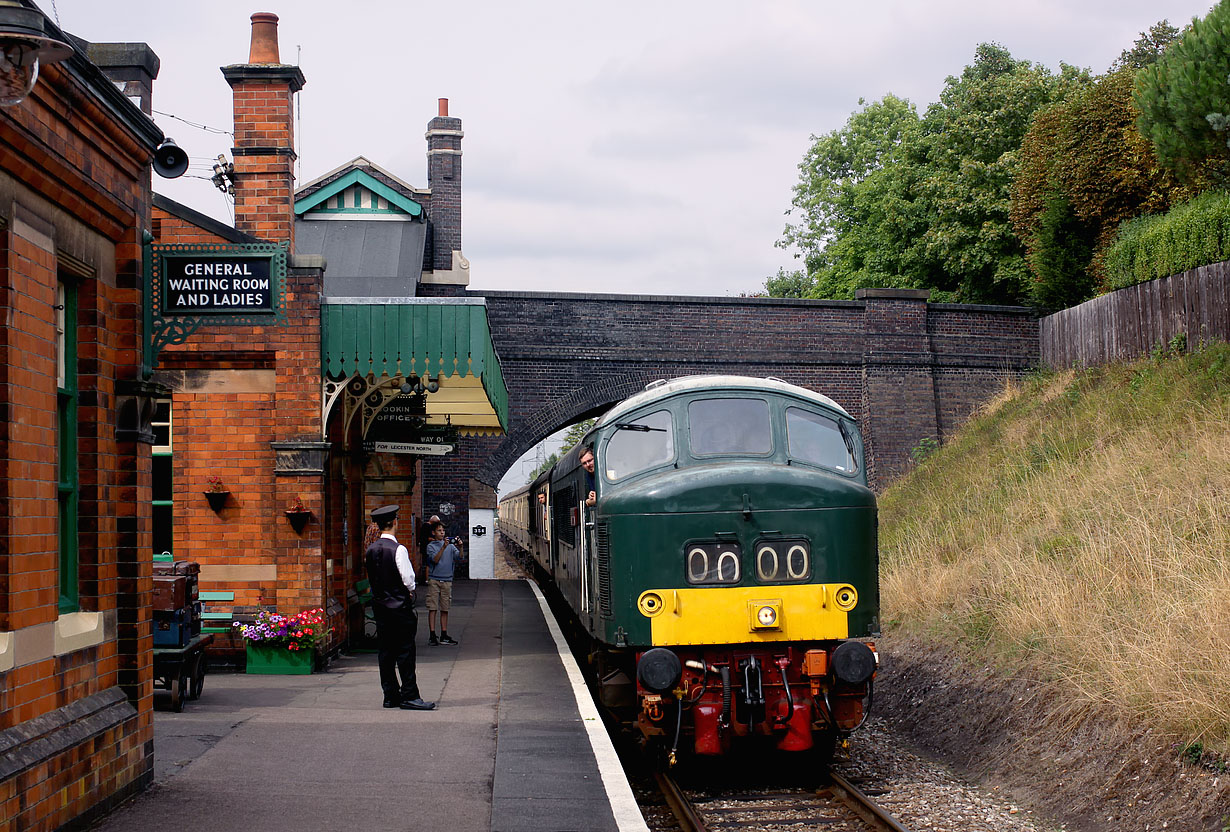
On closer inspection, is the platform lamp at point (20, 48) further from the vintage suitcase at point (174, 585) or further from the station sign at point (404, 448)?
the station sign at point (404, 448)

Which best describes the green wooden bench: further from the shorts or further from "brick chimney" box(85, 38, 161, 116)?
"brick chimney" box(85, 38, 161, 116)

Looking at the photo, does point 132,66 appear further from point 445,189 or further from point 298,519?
point 445,189

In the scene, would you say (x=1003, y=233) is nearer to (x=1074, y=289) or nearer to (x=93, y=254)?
(x=1074, y=289)

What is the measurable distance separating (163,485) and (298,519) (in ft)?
5.65

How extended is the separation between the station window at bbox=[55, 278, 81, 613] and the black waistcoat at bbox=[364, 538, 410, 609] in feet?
12.8

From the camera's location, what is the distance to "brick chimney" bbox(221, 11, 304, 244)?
12.9 m

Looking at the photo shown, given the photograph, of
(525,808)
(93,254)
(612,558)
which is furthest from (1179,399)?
(93,254)

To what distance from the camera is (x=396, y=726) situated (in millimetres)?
9375

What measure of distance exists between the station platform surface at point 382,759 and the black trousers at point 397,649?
201 mm

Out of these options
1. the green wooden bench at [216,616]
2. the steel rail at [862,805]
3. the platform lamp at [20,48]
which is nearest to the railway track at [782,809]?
the steel rail at [862,805]

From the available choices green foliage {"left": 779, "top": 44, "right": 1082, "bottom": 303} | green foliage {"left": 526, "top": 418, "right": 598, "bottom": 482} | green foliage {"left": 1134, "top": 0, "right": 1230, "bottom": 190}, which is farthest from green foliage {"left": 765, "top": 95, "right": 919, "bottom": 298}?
green foliage {"left": 1134, "top": 0, "right": 1230, "bottom": 190}

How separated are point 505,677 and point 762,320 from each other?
1652 centimetres

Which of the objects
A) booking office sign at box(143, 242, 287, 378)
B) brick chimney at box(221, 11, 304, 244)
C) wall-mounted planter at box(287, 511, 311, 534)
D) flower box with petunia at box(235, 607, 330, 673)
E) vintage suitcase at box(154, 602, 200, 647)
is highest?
brick chimney at box(221, 11, 304, 244)

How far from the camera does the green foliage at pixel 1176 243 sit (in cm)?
Answer: 1934
